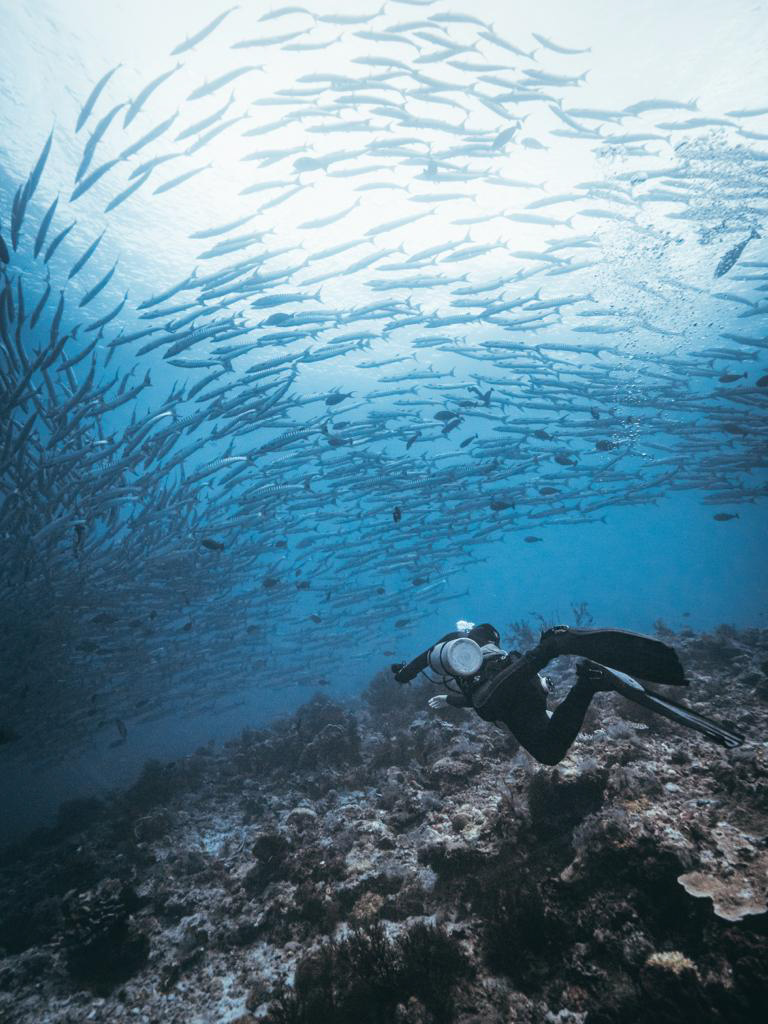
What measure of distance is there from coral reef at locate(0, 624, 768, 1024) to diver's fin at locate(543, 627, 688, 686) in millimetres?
1169

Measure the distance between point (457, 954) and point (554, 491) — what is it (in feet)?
74.1

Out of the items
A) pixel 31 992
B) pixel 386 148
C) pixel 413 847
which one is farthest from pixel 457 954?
pixel 386 148

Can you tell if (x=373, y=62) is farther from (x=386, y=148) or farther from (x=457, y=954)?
(x=457, y=954)

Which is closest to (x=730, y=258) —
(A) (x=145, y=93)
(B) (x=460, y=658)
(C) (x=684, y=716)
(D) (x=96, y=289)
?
(C) (x=684, y=716)

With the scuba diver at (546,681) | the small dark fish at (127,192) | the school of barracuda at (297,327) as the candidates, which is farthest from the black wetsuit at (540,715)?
the small dark fish at (127,192)

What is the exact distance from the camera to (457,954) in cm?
307

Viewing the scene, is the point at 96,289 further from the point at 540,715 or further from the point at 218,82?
the point at 540,715

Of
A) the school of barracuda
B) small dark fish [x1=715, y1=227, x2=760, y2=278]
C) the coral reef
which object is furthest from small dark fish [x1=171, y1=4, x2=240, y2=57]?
the coral reef

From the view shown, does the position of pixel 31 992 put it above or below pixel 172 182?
below

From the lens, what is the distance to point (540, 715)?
4.14 meters

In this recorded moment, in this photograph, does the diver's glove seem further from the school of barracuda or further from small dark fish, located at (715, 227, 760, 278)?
small dark fish, located at (715, 227, 760, 278)

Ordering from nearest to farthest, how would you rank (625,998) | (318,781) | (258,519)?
(625,998)
(318,781)
(258,519)

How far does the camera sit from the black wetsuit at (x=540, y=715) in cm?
394

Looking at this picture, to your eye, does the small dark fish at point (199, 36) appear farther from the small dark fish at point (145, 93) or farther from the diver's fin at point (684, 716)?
the diver's fin at point (684, 716)
